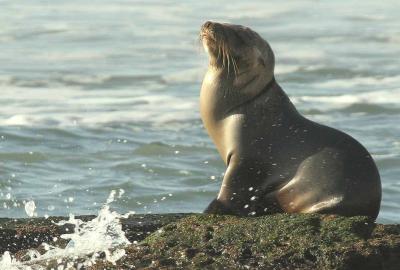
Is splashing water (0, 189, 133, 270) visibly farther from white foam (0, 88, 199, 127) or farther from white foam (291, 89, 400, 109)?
white foam (291, 89, 400, 109)

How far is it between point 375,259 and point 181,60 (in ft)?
43.8

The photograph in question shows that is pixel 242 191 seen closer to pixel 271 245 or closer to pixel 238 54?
pixel 238 54

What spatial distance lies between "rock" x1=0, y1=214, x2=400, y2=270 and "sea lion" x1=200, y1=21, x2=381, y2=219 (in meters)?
0.84

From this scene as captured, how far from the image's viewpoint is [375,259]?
20.1 feet

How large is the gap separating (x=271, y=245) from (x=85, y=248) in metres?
0.94

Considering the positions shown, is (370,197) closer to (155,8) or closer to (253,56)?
(253,56)

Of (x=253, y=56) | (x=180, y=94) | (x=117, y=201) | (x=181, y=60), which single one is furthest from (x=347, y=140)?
(x=181, y=60)

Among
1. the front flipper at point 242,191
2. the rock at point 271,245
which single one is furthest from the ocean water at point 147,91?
the rock at point 271,245

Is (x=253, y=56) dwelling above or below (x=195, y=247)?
above

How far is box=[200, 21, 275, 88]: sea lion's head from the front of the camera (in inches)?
320

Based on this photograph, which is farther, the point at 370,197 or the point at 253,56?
the point at 253,56

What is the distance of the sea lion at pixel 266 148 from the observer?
748 centimetres

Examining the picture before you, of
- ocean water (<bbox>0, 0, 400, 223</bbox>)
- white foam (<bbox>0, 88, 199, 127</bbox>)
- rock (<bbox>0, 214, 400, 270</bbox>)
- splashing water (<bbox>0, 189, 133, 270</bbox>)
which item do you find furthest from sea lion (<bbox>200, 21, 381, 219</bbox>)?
white foam (<bbox>0, 88, 199, 127</bbox>)

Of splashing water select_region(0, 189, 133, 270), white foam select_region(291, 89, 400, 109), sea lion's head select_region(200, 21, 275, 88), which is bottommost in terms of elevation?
white foam select_region(291, 89, 400, 109)
